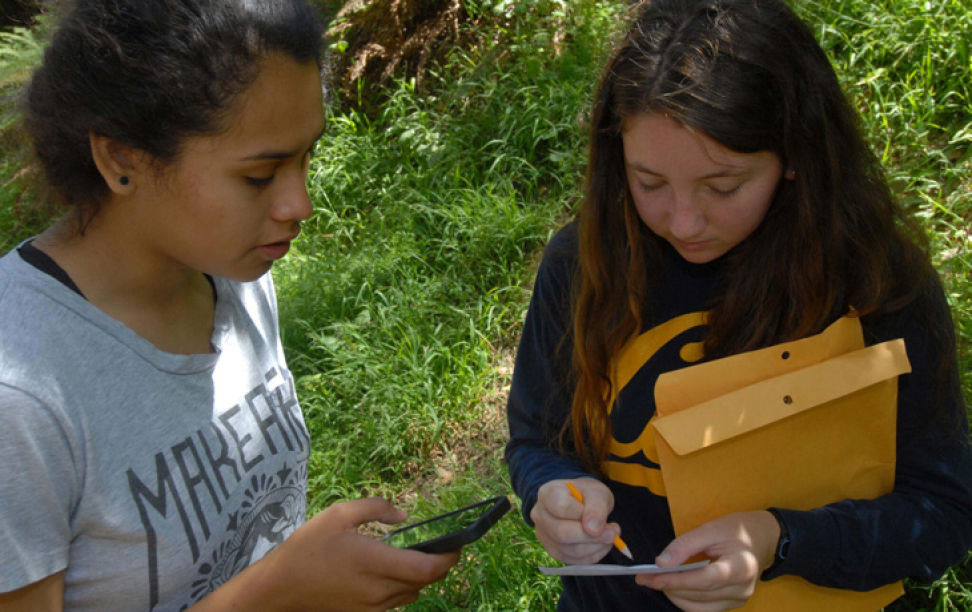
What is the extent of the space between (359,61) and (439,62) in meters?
0.53

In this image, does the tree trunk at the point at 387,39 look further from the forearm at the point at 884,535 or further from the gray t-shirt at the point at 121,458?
the forearm at the point at 884,535

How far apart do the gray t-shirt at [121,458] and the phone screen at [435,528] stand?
267 millimetres

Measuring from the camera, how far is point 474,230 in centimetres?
396

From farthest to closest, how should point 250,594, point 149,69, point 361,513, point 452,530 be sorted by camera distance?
1. point 452,530
2. point 361,513
3. point 250,594
4. point 149,69

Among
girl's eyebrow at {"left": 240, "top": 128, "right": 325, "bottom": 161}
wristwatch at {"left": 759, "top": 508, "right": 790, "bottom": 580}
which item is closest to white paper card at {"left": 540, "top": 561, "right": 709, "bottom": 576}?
wristwatch at {"left": 759, "top": 508, "right": 790, "bottom": 580}

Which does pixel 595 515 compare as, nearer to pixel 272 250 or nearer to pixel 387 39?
pixel 272 250

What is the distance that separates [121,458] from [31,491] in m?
0.16

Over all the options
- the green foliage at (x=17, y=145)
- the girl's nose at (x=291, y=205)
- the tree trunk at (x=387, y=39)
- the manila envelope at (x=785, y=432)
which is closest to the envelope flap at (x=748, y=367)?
the manila envelope at (x=785, y=432)

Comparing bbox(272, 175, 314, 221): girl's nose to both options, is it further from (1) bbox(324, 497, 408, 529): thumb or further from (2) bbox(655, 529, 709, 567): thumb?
(2) bbox(655, 529, 709, 567): thumb

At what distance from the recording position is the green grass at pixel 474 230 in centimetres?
314

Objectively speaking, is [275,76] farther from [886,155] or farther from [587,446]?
[886,155]

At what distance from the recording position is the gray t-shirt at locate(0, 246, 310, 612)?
1204 millimetres

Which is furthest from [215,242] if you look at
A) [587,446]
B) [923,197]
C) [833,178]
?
[923,197]

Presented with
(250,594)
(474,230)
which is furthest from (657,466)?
(474,230)
